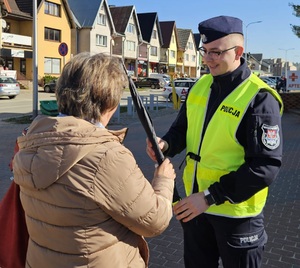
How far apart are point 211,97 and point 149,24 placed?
2490 inches

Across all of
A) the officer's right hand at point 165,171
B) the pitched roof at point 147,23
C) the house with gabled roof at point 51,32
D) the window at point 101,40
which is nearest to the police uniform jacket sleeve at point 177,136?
the officer's right hand at point 165,171

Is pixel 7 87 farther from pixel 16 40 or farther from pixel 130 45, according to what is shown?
pixel 130 45

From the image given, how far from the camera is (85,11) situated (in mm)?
48125

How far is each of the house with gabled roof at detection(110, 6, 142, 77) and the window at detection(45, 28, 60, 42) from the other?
468 inches

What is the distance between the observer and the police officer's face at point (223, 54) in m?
2.20

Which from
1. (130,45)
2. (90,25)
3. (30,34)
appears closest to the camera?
(30,34)

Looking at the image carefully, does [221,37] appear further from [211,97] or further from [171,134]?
[171,134]

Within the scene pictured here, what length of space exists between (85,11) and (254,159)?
4934 centimetres

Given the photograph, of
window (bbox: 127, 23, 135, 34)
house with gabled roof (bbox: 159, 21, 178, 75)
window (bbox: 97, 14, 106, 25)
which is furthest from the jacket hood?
house with gabled roof (bbox: 159, 21, 178, 75)

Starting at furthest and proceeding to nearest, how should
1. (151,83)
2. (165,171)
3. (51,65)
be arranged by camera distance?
(151,83)
(51,65)
(165,171)

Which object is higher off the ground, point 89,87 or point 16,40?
point 16,40

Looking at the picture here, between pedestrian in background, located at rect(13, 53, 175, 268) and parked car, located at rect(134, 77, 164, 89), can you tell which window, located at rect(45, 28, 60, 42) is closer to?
parked car, located at rect(134, 77, 164, 89)

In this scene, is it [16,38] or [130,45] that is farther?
[130,45]

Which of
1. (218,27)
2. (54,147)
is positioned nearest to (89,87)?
(54,147)
